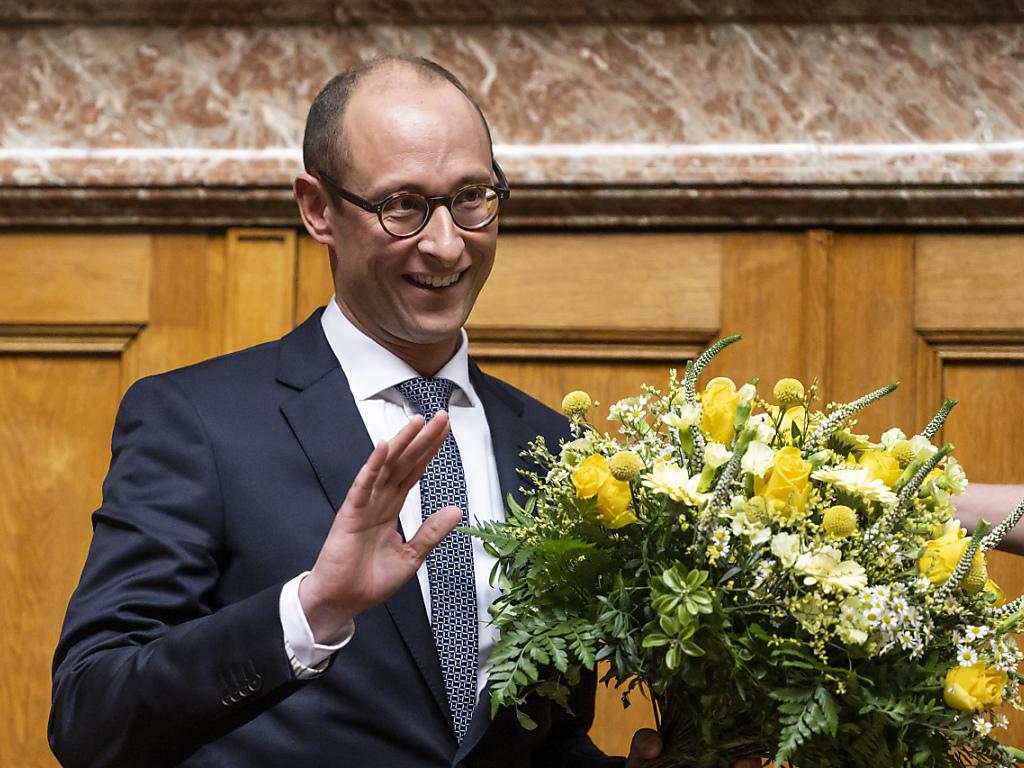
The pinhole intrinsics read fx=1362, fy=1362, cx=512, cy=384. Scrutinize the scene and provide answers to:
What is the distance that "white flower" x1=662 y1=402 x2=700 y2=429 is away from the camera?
5.05 ft

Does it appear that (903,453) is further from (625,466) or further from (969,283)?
(969,283)

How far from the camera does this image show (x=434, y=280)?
5.96ft

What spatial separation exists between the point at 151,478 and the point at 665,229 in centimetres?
124

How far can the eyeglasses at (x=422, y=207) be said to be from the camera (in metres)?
1.79

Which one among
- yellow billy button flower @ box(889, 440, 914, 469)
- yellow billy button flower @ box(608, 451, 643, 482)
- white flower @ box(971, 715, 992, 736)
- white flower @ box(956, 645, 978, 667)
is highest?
yellow billy button flower @ box(889, 440, 914, 469)

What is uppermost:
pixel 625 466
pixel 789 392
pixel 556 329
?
pixel 556 329

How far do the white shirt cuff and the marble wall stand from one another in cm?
130

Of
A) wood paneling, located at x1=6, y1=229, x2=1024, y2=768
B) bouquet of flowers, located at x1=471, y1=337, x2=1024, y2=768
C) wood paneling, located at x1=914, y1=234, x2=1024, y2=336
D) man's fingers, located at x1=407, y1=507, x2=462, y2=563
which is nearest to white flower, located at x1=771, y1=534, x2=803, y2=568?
bouquet of flowers, located at x1=471, y1=337, x2=1024, y2=768

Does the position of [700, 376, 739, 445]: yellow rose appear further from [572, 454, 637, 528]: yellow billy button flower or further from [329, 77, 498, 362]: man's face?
[329, 77, 498, 362]: man's face

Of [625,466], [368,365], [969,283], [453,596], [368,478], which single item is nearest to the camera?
[368,478]

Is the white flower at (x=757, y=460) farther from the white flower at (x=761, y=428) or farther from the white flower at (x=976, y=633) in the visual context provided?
the white flower at (x=976, y=633)

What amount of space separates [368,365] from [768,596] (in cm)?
69

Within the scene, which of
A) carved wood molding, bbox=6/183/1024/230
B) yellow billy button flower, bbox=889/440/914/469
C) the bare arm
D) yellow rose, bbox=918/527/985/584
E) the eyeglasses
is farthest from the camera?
carved wood molding, bbox=6/183/1024/230

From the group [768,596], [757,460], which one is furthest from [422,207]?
[768,596]
